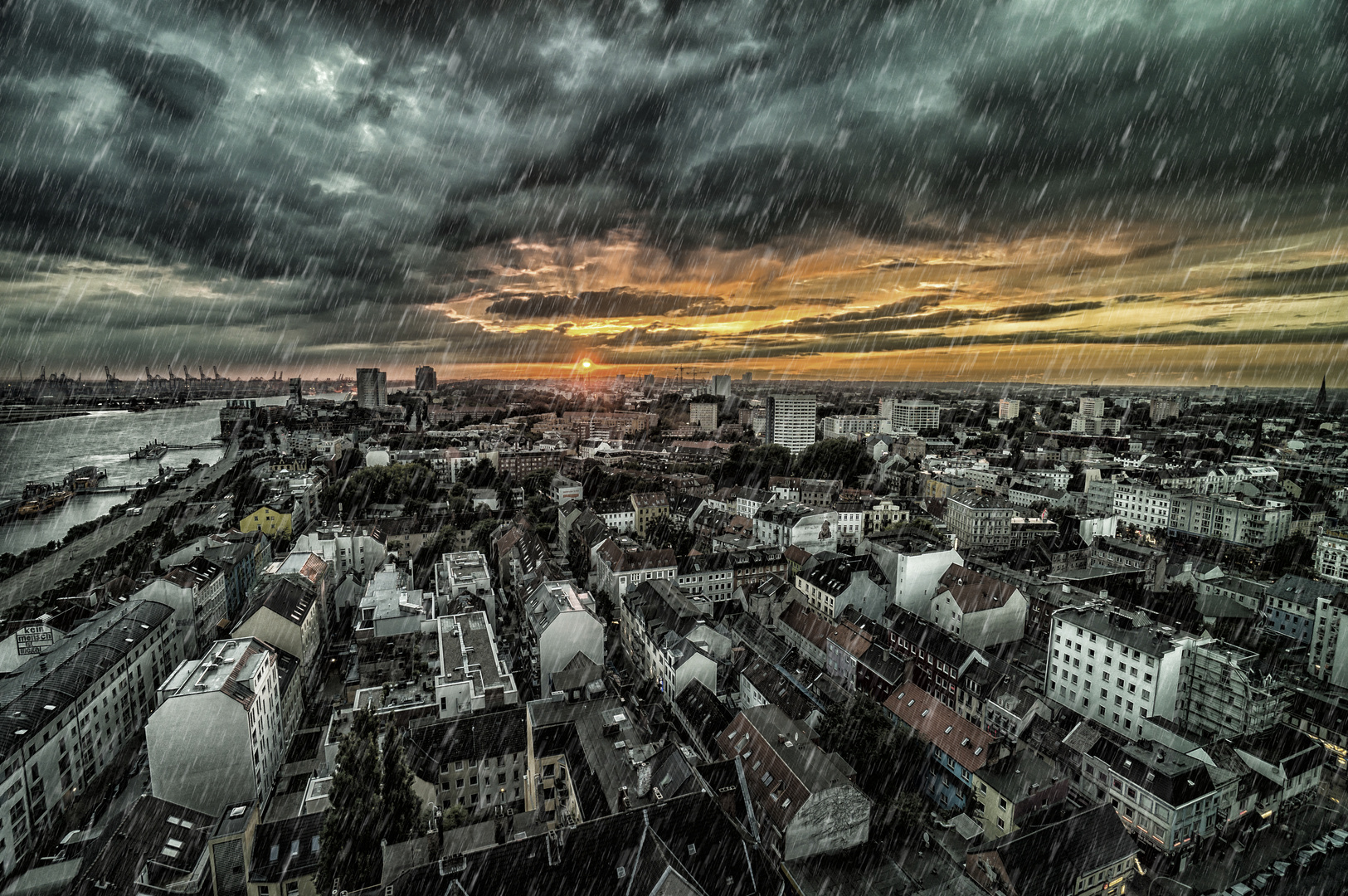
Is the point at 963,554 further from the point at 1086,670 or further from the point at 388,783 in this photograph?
the point at 388,783

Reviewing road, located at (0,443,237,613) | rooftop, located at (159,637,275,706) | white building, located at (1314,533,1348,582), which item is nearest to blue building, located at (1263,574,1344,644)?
white building, located at (1314,533,1348,582)

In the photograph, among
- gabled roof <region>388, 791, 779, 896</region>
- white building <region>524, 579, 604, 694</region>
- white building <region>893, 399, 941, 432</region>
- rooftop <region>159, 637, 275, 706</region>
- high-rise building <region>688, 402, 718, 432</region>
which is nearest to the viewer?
gabled roof <region>388, 791, 779, 896</region>

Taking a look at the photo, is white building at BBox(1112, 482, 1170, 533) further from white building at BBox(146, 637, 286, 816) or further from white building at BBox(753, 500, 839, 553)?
white building at BBox(146, 637, 286, 816)

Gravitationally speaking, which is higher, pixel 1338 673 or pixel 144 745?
pixel 1338 673

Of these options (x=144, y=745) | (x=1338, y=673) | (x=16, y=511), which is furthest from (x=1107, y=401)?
(x=16, y=511)

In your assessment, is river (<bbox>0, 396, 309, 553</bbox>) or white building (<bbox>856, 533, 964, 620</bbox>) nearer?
white building (<bbox>856, 533, 964, 620</bbox>)

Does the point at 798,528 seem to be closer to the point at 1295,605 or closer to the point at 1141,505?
the point at 1295,605
